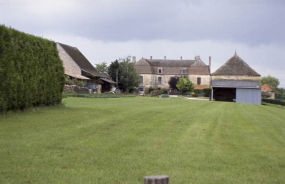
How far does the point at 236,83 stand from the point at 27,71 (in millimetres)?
45887

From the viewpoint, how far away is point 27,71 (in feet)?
43.5

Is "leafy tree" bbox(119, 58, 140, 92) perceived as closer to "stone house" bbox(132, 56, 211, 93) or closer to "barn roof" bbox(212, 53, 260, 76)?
"barn roof" bbox(212, 53, 260, 76)

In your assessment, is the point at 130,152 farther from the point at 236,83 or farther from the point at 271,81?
the point at 271,81

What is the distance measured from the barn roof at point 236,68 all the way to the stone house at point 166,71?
1473 cm

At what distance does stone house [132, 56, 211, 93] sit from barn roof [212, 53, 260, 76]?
48.3ft

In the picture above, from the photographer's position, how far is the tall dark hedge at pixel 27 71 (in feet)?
38.6

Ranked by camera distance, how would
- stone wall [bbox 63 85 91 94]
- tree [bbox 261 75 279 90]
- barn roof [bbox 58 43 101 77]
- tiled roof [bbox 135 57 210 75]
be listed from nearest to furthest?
stone wall [bbox 63 85 91 94] < barn roof [bbox 58 43 101 77] < tiled roof [bbox 135 57 210 75] < tree [bbox 261 75 279 90]

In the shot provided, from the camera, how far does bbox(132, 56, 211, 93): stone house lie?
8338 centimetres

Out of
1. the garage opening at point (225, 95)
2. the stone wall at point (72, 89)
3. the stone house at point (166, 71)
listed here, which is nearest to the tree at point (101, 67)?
the stone house at point (166, 71)

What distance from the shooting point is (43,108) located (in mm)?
14586

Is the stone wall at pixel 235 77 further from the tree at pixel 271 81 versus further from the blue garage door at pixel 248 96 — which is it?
the tree at pixel 271 81

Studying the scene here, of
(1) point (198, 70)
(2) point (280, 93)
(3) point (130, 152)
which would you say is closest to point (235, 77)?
(1) point (198, 70)

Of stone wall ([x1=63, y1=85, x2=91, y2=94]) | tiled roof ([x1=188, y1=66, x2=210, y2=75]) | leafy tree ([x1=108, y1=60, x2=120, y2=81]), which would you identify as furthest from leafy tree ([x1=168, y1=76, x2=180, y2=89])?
stone wall ([x1=63, y1=85, x2=91, y2=94])

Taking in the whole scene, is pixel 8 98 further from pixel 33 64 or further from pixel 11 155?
pixel 11 155
